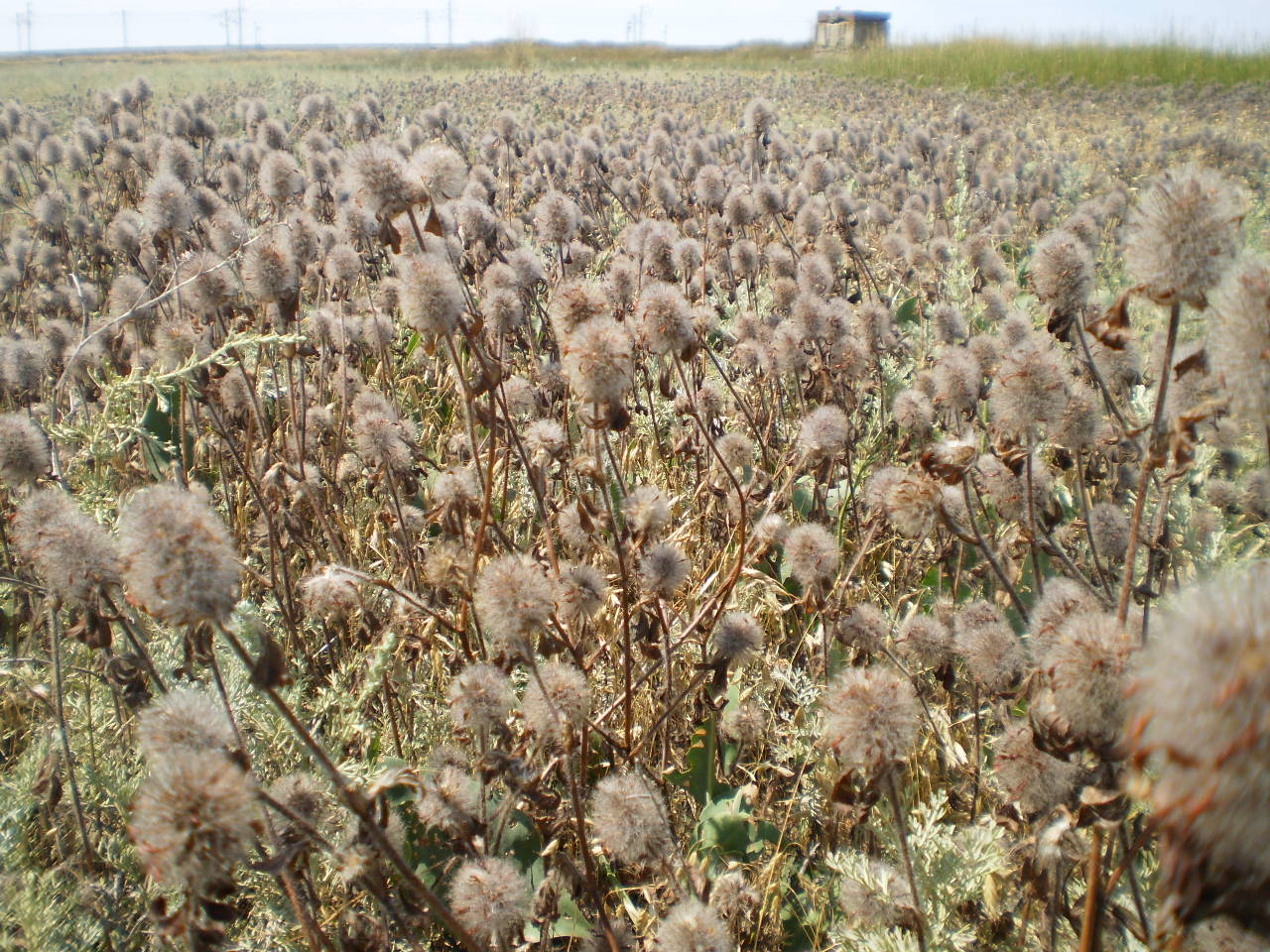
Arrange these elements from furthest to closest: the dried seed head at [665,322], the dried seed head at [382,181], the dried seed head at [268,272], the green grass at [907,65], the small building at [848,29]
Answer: the small building at [848,29]
the green grass at [907,65]
the dried seed head at [268,272]
the dried seed head at [665,322]
the dried seed head at [382,181]

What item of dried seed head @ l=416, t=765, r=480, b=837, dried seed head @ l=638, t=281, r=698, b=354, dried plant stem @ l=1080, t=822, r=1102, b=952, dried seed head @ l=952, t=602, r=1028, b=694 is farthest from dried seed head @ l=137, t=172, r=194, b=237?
dried plant stem @ l=1080, t=822, r=1102, b=952

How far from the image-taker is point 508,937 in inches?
70.1

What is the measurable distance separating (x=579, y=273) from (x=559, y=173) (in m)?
3.11

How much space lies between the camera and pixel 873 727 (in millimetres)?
1453

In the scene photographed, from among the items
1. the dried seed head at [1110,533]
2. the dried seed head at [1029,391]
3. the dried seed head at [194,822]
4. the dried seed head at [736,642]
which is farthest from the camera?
the dried seed head at [1110,533]

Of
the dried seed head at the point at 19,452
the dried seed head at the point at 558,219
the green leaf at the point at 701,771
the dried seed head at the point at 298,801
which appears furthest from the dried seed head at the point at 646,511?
the dried seed head at the point at 558,219

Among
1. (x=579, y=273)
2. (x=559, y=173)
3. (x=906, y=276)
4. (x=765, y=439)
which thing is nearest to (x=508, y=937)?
(x=765, y=439)

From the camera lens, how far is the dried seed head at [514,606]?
170 cm

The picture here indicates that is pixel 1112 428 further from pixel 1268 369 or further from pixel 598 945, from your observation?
pixel 598 945

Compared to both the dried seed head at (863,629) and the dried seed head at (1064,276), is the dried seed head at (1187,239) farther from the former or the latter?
the dried seed head at (863,629)

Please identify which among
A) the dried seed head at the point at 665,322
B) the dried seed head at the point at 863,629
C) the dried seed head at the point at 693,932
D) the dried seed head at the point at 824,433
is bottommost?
the dried seed head at the point at 693,932

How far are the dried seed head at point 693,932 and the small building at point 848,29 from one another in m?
38.9

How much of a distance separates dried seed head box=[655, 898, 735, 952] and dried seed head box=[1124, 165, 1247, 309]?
138 cm

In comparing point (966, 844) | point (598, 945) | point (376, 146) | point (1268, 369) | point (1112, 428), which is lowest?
point (598, 945)
